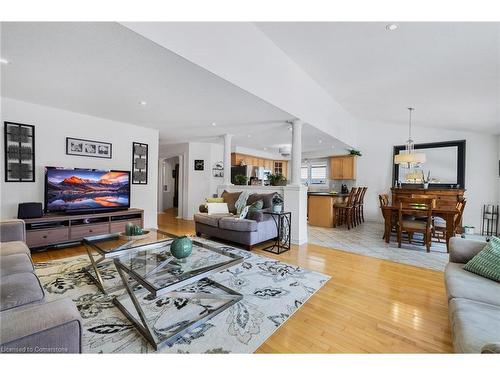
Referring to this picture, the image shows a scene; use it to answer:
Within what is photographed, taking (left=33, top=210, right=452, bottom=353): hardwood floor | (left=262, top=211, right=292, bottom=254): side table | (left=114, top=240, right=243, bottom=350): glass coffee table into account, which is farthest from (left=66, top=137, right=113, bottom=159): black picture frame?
(left=262, top=211, right=292, bottom=254): side table

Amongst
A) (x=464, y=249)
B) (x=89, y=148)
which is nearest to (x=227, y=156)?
(x=89, y=148)

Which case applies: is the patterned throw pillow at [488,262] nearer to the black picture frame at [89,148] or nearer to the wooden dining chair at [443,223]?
the wooden dining chair at [443,223]

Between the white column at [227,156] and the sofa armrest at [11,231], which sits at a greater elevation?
the white column at [227,156]

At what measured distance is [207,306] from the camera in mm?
1964

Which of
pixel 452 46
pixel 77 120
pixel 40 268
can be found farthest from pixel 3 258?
pixel 452 46

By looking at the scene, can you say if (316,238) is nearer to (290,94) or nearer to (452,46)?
(290,94)

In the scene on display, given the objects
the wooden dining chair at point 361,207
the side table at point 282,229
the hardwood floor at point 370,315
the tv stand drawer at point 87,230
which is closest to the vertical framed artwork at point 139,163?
the tv stand drawer at point 87,230

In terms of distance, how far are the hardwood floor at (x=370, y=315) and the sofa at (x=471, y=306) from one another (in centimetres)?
39

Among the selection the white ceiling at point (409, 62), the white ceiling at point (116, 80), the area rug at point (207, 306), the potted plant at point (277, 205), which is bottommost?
the area rug at point (207, 306)

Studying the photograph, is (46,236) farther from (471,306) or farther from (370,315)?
(471,306)

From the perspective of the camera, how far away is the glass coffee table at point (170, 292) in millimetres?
1573

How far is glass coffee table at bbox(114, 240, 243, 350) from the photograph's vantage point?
157 centimetres

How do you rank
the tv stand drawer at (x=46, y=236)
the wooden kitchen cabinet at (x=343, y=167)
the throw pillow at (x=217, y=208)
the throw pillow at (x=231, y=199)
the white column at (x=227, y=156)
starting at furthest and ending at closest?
the wooden kitchen cabinet at (x=343, y=167) → the white column at (x=227, y=156) → the throw pillow at (x=231, y=199) → the throw pillow at (x=217, y=208) → the tv stand drawer at (x=46, y=236)
